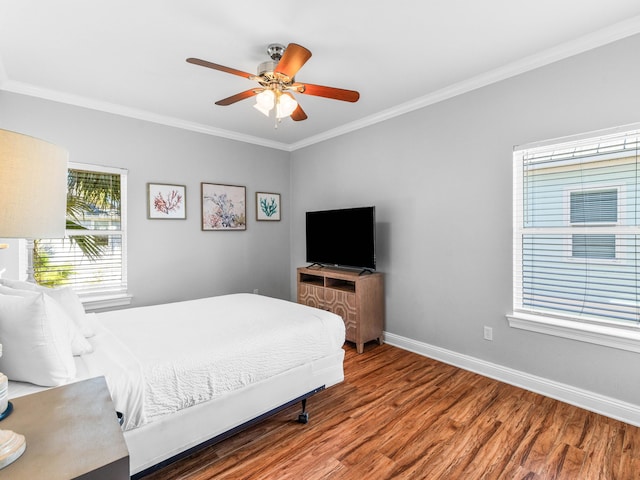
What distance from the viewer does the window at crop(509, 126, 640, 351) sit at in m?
2.22

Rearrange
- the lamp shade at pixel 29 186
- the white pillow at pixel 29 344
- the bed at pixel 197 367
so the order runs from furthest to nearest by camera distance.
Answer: the bed at pixel 197 367 < the white pillow at pixel 29 344 < the lamp shade at pixel 29 186

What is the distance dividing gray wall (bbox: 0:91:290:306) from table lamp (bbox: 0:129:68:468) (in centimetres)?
279

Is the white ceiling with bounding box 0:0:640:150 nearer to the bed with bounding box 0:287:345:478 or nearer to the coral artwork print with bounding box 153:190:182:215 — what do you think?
the coral artwork print with bounding box 153:190:182:215

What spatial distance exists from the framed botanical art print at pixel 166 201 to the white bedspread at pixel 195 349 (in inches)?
54.6

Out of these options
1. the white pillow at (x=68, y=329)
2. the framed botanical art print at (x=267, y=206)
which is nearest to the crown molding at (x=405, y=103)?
the framed botanical art print at (x=267, y=206)

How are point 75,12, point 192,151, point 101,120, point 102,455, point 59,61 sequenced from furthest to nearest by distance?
point 192,151 → point 101,120 → point 59,61 → point 75,12 → point 102,455

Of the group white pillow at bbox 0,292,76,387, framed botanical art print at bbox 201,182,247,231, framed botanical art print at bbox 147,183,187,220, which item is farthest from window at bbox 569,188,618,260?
framed botanical art print at bbox 147,183,187,220

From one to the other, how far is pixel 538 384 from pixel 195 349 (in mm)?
2580

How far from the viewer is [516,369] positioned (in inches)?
107

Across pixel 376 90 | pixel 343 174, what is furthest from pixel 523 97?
pixel 343 174

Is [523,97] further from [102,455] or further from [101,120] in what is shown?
[101,120]

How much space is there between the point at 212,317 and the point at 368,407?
1.33 m

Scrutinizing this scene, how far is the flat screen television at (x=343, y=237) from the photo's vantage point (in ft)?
11.6

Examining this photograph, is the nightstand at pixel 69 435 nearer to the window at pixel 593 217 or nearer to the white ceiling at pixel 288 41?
the white ceiling at pixel 288 41
